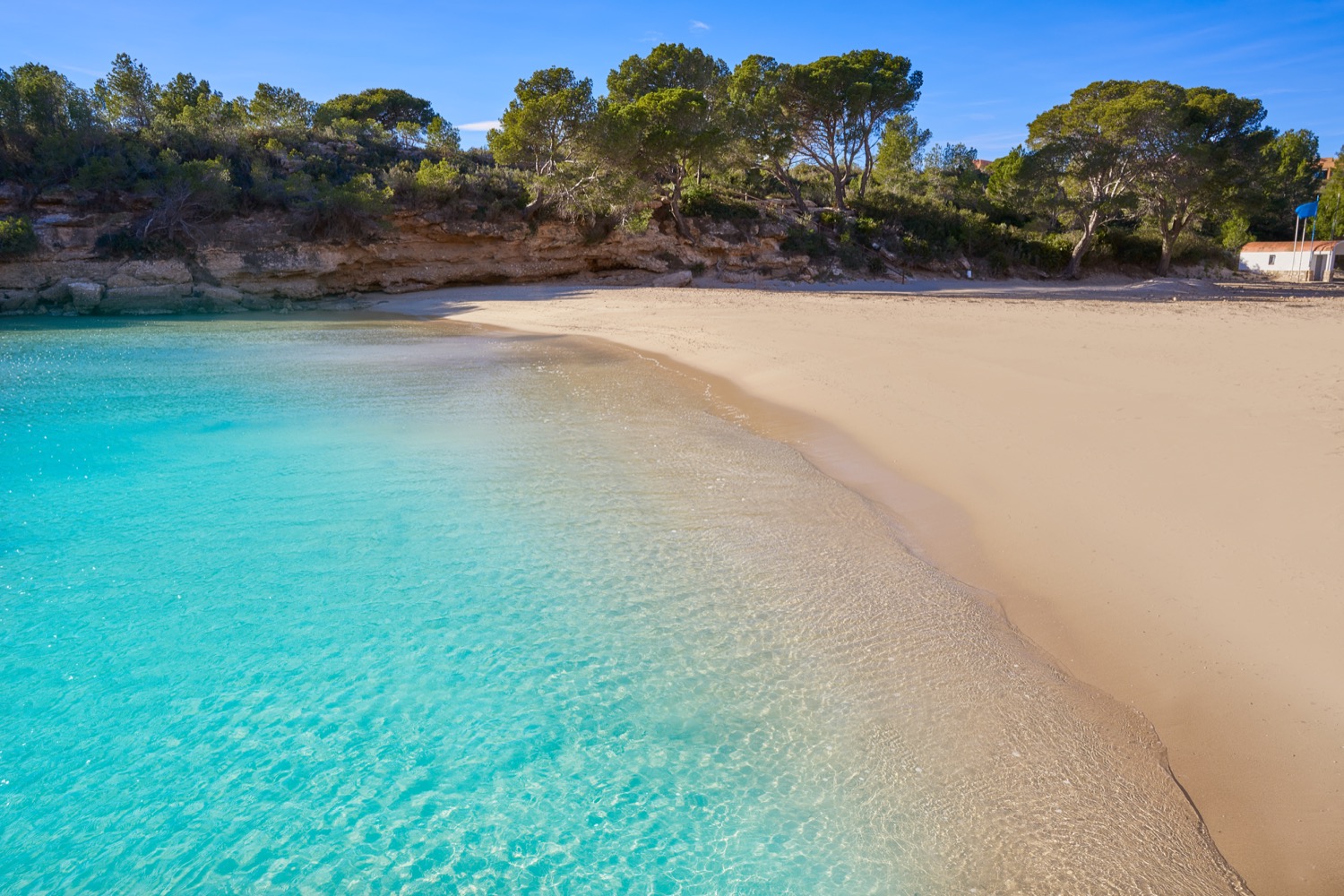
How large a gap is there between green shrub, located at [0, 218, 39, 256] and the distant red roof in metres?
53.4

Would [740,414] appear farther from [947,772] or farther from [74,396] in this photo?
[74,396]

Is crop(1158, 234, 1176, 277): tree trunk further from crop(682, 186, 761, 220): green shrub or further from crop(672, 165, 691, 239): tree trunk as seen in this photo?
crop(672, 165, 691, 239): tree trunk

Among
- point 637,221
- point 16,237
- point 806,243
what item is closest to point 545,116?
point 637,221

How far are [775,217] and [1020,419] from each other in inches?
926

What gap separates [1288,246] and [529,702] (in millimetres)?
51882

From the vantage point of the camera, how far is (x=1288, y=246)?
133 ft

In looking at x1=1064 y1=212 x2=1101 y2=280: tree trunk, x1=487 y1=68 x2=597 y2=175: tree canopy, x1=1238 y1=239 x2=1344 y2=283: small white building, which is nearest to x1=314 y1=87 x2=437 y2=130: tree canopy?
x1=487 y1=68 x2=597 y2=175: tree canopy

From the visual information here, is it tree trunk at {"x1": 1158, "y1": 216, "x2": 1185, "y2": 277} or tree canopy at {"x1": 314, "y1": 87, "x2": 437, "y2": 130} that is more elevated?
tree canopy at {"x1": 314, "y1": 87, "x2": 437, "y2": 130}

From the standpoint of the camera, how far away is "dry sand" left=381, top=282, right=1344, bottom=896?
2.85 m

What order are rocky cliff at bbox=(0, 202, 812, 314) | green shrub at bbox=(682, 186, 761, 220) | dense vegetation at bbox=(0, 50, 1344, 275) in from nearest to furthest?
rocky cliff at bbox=(0, 202, 812, 314), dense vegetation at bbox=(0, 50, 1344, 275), green shrub at bbox=(682, 186, 761, 220)

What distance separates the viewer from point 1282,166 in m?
43.9

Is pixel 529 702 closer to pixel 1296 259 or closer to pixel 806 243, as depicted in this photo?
pixel 806 243

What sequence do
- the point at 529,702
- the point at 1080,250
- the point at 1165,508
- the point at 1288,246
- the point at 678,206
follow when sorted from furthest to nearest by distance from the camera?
the point at 1288,246, the point at 1080,250, the point at 678,206, the point at 1165,508, the point at 529,702

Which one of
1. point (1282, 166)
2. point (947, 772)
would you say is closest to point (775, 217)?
point (947, 772)
